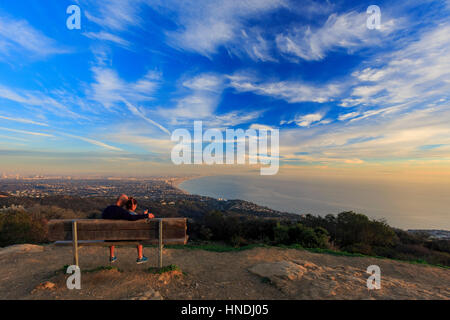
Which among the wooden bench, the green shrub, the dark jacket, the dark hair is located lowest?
the green shrub

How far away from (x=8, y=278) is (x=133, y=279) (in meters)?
2.72

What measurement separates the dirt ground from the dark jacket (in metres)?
0.97

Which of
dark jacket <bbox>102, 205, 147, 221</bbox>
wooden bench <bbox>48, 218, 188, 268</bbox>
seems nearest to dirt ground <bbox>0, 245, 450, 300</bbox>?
wooden bench <bbox>48, 218, 188, 268</bbox>

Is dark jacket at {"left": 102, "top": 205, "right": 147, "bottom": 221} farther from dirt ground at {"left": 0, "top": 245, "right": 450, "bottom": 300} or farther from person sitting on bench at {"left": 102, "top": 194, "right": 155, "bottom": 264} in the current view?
dirt ground at {"left": 0, "top": 245, "right": 450, "bottom": 300}

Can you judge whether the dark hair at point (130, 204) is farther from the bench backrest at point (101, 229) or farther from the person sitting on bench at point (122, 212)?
the bench backrest at point (101, 229)

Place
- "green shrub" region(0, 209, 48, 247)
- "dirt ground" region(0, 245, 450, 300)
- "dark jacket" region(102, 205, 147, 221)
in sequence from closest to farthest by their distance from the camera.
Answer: "dirt ground" region(0, 245, 450, 300)
"dark jacket" region(102, 205, 147, 221)
"green shrub" region(0, 209, 48, 247)

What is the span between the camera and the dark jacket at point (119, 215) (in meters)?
3.44

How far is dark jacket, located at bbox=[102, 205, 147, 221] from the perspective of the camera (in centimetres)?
344

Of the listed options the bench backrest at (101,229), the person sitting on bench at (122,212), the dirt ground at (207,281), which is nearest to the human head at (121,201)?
the person sitting on bench at (122,212)

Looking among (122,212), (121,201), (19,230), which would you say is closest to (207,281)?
(122,212)

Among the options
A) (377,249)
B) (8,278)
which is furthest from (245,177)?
(8,278)

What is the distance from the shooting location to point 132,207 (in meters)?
3.67

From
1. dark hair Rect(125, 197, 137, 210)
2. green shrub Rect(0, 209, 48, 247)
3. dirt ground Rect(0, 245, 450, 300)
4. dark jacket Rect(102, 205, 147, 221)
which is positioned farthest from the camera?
green shrub Rect(0, 209, 48, 247)
